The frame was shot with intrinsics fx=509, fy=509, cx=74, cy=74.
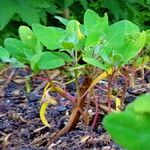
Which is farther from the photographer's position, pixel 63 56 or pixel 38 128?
pixel 38 128

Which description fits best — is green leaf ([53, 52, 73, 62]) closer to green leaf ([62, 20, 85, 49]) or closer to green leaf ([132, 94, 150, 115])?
green leaf ([62, 20, 85, 49])

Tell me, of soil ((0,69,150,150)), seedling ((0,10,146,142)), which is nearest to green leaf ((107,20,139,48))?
seedling ((0,10,146,142))

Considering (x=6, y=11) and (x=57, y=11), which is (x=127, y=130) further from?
(x=57, y=11)

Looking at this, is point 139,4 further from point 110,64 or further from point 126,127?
point 126,127

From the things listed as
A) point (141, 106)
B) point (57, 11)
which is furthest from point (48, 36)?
point (57, 11)

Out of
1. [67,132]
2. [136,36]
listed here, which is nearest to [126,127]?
[136,36]

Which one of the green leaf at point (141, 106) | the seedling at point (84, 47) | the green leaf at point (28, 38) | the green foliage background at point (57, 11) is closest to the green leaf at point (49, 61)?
the seedling at point (84, 47)

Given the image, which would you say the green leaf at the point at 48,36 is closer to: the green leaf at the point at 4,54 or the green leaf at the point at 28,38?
the green leaf at the point at 28,38
